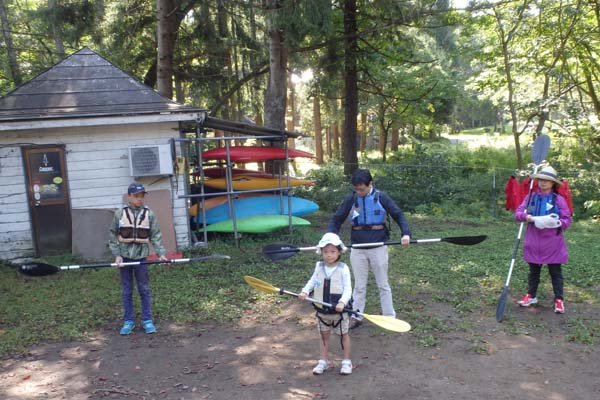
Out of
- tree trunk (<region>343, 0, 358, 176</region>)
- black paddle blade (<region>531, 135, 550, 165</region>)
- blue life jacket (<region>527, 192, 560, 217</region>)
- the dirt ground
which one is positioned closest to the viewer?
the dirt ground

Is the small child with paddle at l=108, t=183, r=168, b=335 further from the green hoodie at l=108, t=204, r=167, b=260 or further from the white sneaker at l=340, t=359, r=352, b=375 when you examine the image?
the white sneaker at l=340, t=359, r=352, b=375

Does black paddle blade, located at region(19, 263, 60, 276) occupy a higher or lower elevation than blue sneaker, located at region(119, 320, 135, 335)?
higher

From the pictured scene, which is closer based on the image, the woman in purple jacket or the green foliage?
the woman in purple jacket

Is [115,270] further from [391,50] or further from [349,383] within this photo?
[391,50]

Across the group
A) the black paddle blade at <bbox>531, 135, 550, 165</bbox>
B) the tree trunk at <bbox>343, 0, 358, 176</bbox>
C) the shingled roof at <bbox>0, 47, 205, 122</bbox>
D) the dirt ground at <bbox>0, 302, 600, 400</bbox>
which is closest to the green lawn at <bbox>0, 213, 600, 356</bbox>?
the dirt ground at <bbox>0, 302, 600, 400</bbox>

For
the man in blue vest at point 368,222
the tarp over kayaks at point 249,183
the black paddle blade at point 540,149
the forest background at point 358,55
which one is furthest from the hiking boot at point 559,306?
the forest background at point 358,55

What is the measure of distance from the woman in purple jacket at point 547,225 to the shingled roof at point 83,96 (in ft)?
19.0

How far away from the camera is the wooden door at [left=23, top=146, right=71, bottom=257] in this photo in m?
9.19

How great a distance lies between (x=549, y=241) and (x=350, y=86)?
1113cm

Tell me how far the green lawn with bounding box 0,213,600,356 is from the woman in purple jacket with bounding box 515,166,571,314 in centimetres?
66

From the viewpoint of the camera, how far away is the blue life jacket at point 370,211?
5371mm

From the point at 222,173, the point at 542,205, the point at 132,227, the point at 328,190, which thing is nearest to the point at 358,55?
the point at 328,190

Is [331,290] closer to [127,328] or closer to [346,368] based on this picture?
[346,368]

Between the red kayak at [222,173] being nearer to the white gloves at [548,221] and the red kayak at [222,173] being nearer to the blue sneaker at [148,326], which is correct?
the blue sneaker at [148,326]
